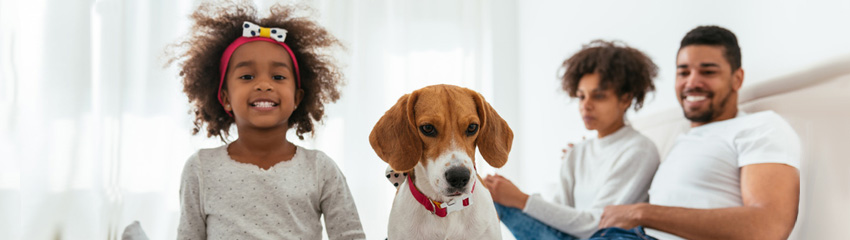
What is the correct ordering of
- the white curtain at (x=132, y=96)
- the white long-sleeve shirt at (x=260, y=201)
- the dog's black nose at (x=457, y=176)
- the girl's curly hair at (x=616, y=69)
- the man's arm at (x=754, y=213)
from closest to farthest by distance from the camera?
the dog's black nose at (x=457, y=176) → the white long-sleeve shirt at (x=260, y=201) → the man's arm at (x=754, y=213) → the girl's curly hair at (x=616, y=69) → the white curtain at (x=132, y=96)

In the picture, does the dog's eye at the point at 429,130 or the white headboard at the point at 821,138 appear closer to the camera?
the dog's eye at the point at 429,130

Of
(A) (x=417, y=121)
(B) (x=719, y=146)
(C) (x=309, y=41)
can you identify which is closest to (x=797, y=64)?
(B) (x=719, y=146)

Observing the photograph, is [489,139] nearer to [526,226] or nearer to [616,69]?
[526,226]

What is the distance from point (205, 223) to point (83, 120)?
1974 mm

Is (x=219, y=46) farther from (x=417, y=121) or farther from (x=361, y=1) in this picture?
(x=361, y=1)

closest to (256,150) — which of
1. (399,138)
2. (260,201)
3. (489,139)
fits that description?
(260,201)

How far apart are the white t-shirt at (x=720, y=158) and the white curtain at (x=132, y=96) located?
6.90 feet

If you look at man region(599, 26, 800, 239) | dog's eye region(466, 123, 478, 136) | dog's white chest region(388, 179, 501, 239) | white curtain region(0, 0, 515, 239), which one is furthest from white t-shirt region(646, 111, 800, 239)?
white curtain region(0, 0, 515, 239)

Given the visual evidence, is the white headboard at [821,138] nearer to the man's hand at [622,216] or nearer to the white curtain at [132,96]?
the man's hand at [622,216]

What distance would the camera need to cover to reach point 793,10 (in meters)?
1.84

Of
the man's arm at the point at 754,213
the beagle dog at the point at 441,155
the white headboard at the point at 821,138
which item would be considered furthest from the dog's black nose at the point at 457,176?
the white headboard at the point at 821,138

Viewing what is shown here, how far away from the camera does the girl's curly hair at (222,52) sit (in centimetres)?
166

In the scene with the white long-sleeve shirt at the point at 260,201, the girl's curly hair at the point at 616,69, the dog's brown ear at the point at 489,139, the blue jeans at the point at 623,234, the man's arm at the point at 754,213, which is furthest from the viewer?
the girl's curly hair at the point at 616,69

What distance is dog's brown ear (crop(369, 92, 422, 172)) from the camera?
42.8 inches
